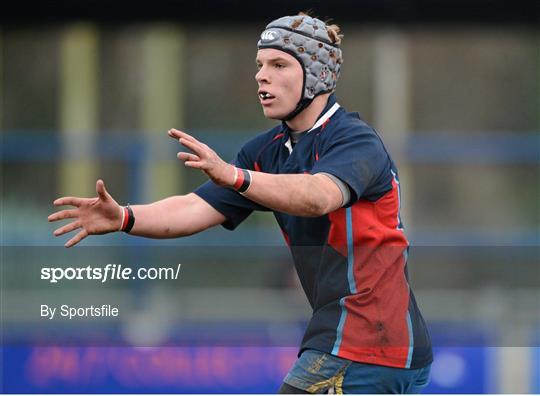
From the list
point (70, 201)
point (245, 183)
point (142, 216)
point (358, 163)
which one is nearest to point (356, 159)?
point (358, 163)

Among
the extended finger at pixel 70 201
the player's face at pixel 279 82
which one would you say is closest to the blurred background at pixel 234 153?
the extended finger at pixel 70 201

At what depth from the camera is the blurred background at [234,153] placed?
19.9 ft

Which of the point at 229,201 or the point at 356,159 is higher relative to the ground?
the point at 356,159

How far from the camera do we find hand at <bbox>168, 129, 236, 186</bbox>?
10.1 feet

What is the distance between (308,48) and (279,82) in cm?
16

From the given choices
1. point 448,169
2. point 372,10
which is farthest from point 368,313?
point 448,169

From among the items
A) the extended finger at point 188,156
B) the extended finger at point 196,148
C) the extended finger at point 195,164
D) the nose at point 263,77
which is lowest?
the extended finger at point 195,164

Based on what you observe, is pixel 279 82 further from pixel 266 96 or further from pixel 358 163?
pixel 358 163

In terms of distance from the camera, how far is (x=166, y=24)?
12.9 meters

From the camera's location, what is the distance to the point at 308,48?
369cm

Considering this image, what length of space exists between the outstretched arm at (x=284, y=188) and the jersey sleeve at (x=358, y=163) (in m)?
0.08

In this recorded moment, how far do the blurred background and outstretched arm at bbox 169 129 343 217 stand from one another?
2806mm

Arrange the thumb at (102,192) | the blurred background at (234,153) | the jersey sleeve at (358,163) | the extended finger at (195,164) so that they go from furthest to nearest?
the blurred background at (234,153) → the thumb at (102,192) → the jersey sleeve at (358,163) → the extended finger at (195,164)

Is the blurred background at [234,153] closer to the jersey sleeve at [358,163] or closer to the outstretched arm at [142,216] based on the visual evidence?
the outstretched arm at [142,216]
